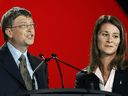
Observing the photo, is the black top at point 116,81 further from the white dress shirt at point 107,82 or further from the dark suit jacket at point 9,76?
the dark suit jacket at point 9,76

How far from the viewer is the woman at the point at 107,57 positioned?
6.47 ft

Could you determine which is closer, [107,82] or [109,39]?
[107,82]

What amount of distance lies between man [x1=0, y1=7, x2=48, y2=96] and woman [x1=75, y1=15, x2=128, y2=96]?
50 cm

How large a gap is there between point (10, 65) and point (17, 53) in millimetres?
171

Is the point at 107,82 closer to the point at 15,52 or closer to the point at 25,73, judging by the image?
the point at 25,73

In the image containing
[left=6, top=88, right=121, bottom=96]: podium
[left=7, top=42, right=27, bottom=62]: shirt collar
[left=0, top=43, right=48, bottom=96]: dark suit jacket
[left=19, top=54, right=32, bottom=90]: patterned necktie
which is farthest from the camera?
[left=7, top=42, right=27, bottom=62]: shirt collar

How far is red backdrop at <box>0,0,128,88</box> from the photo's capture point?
2.43m

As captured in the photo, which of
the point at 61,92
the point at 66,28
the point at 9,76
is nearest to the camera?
the point at 61,92

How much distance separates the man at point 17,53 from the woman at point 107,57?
50 cm

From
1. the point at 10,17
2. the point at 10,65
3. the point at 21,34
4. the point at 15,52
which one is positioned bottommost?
the point at 10,65

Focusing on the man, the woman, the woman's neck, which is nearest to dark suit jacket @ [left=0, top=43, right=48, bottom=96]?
the man

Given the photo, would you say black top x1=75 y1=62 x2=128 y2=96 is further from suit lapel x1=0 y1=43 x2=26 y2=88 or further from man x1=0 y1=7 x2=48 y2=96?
suit lapel x1=0 y1=43 x2=26 y2=88

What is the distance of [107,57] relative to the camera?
6.79 feet

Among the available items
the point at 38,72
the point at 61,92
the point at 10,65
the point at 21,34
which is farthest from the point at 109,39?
the point at 61,92
